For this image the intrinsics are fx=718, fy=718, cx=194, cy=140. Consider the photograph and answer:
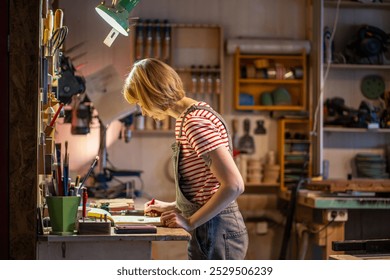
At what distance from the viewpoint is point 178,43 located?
191 inches

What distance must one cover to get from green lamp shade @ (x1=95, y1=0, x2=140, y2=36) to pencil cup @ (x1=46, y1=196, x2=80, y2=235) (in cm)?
79

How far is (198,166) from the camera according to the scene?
2.02 m

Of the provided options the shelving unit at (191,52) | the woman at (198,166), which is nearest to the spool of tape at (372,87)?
the shelving unit at (191,52)

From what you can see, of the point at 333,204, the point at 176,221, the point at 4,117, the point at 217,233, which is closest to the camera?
the point at 4,117

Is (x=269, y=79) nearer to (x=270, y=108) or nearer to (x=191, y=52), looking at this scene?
(x=270, y=108)

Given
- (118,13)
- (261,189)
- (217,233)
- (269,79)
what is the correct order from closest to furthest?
(217,233), (118,13), (269,79), (261,189)

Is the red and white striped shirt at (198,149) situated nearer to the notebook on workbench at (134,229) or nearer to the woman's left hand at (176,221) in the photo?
the woman's left hand at (176,221)

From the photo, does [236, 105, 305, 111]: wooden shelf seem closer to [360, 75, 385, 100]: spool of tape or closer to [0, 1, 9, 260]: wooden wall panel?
[360, 75, 385, 100]: spool of tape

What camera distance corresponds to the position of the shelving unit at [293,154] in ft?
16.0

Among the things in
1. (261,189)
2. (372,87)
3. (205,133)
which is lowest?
(261,189)

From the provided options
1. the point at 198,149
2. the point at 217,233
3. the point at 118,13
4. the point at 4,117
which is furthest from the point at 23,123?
the point at 118,13

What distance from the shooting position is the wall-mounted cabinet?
4.85 meters

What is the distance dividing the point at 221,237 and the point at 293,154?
2.90 m

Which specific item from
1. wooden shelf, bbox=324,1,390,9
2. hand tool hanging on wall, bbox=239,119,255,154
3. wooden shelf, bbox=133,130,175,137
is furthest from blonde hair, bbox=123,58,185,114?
wooden shelf, bbox=324,1,390,9
